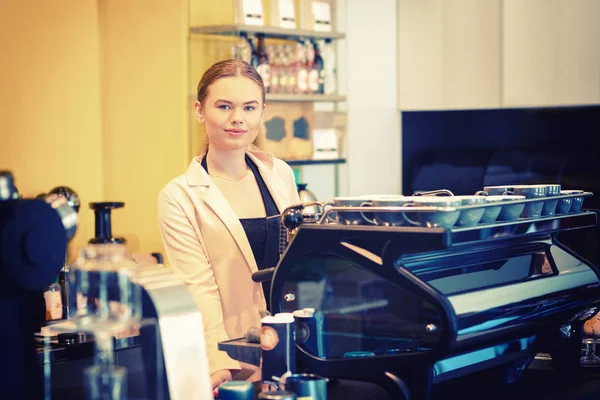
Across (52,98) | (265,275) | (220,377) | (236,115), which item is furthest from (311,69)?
(220,377)

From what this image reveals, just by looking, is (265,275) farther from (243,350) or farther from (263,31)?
(263,31)

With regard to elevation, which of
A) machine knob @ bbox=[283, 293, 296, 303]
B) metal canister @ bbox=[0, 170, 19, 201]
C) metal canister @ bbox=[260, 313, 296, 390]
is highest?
metal canister @ bbox=[0, 170, 19, 201]

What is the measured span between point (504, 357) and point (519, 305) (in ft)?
0.51

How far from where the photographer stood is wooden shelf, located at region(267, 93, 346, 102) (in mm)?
4887

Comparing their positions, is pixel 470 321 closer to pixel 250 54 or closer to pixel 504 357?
pixel 504 357

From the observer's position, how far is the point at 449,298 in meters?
1.82

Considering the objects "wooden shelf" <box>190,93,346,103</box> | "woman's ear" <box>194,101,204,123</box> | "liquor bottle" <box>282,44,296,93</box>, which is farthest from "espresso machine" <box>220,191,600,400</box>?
"liquor bottle" <box>282,44,296,93</box>

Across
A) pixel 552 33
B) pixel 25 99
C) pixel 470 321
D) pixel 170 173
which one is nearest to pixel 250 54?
pixel 170 173

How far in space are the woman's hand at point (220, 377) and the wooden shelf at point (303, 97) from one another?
2.85 meters

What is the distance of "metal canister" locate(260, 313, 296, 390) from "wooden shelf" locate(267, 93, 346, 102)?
10.0 ft

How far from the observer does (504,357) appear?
212 cm

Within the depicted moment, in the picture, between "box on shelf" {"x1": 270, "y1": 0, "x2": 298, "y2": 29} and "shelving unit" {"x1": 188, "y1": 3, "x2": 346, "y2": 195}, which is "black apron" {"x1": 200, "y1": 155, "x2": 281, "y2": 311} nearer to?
"shelving unit" {"x1": 188, "y1": 3, "x2": 346, "y2": 195}

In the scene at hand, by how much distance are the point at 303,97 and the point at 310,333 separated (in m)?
3.19

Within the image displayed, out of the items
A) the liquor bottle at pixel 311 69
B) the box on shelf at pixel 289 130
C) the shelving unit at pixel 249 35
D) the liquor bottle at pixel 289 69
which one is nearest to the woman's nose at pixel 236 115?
the shelving unit at pixel 249 35
